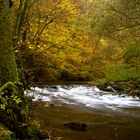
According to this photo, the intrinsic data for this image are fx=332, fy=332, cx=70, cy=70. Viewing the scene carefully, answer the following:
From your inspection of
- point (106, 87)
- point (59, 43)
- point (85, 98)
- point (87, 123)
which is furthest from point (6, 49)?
point (106, 87)

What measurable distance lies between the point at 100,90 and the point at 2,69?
1487 cm

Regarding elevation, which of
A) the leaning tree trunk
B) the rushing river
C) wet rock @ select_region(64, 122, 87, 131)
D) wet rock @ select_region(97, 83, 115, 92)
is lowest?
wet rock @ select_region(97, 83, 115, 92)

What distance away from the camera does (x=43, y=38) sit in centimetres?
1284

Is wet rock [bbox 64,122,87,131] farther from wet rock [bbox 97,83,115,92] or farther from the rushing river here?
wet rock [bbox 97,83,115,92]

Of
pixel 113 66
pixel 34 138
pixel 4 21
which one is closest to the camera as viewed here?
pixel 34 138

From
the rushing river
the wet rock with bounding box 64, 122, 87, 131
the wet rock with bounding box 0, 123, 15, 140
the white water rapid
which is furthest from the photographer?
the white water rapid

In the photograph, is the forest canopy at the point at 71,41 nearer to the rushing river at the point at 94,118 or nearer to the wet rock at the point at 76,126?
the rushing river at the point at 94,118

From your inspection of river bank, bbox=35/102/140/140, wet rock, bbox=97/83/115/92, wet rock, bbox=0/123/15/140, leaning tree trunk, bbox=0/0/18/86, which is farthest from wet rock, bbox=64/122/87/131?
wet rock, bbox=97/83/115/92

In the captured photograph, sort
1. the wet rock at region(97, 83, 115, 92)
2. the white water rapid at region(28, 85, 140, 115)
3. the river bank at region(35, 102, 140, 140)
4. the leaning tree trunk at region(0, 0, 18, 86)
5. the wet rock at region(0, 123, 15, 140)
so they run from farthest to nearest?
1. the wet rock at region(97, 83, 115, 92)
2. the white water rapid at region(28, 85, 140, 115)
3. the river bank at region(35, 102, 140, 140)
4. the leaning tree trunk at region(0, 0, 18, 86)
5. the wet rock at region(0, 123, 15, 140)

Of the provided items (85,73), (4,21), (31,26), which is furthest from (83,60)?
Answer: (4,21)

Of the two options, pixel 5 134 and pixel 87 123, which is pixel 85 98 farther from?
pixel 5 134

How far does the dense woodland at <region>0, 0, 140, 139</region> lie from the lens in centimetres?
675

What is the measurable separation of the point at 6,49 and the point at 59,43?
5.75 meters

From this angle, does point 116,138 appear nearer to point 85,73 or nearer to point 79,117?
point 79,117
